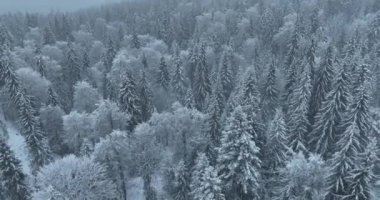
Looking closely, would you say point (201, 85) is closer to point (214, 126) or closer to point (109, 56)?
point (214, 126)

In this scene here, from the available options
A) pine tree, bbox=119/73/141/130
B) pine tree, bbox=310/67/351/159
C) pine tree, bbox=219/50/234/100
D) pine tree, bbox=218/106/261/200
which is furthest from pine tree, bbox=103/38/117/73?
pine tree, bbox=218/106/261/200

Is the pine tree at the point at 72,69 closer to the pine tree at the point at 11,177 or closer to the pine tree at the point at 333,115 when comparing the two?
the pine tree at the point at 11,177

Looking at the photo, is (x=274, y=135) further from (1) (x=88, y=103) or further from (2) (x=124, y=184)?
(1) (x=88, y=103)

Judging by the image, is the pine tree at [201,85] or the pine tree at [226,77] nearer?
the pine tree at [226,77]

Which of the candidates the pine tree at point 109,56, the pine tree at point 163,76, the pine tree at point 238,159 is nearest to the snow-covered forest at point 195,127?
the pine tree at point 238,159

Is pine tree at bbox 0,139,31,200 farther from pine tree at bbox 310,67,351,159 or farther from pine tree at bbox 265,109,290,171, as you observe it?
pine tree at bbox 310,67,351,159

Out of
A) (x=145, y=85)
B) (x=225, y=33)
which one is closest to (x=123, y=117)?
(x=145, y=85)
